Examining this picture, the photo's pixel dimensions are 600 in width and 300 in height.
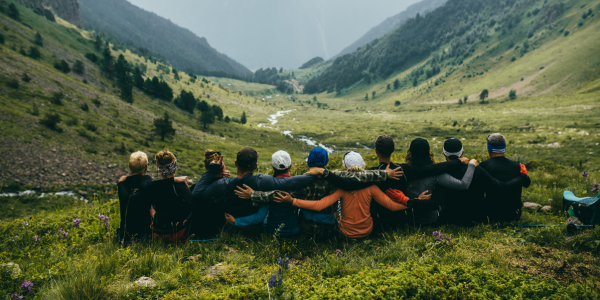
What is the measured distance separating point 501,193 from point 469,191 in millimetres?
635

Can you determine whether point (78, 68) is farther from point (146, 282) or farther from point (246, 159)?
point (146, 282)

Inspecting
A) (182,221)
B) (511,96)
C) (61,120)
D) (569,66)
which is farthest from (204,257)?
(569,66)

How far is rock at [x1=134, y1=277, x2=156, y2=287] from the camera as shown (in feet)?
11.9

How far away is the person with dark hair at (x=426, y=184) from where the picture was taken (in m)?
4.99

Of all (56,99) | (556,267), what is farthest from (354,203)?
(56,99)

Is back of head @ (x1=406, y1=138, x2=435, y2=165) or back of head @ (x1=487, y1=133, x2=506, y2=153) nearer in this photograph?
back of head @ (x1=406, y1=138, x2=435, y2=165)

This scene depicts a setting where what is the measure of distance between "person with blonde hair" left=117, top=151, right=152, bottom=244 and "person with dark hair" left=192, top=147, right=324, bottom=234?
1.10 m

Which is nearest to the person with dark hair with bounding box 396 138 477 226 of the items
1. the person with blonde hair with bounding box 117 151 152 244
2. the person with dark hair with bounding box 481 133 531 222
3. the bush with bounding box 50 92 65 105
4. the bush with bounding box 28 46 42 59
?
the person with dark hair with bounding box 481 133 531 222

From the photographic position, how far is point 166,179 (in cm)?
484

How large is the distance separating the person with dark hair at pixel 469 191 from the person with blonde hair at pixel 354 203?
1.00 metres

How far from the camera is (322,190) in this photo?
5027mm

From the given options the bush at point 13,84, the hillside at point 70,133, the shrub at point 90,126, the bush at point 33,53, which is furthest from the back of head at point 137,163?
the bush at point 33,53

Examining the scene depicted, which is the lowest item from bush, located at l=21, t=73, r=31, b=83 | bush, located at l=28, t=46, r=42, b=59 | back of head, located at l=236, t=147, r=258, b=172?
back of head, located at l=236, t=147, r=258, b=172

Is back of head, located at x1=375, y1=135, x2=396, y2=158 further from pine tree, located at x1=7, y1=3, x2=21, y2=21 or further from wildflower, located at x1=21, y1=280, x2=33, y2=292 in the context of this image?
pine tree, located at x1=7, y1=3, x2=21, y2=21
